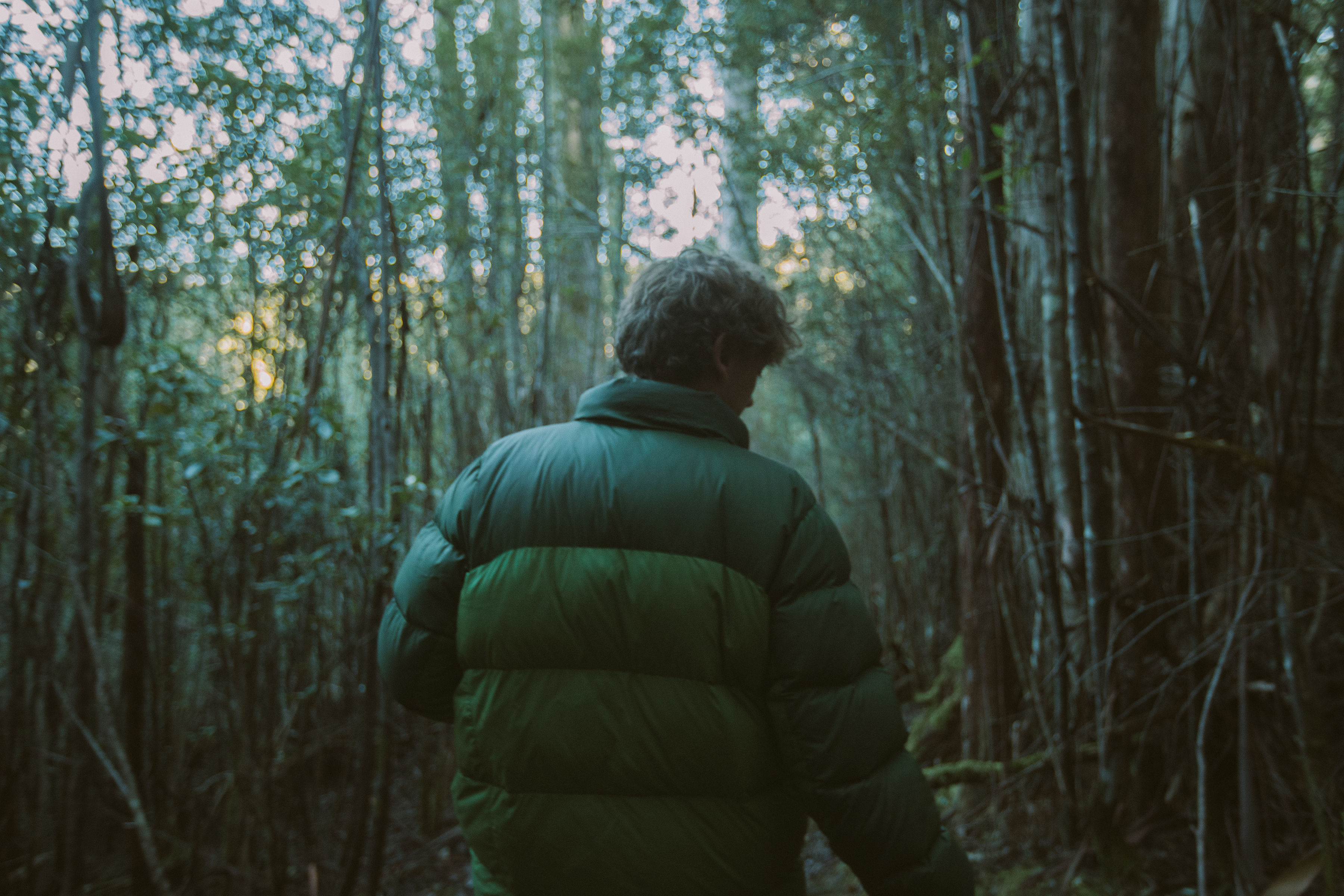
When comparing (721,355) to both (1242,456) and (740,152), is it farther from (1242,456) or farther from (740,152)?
(740,152)

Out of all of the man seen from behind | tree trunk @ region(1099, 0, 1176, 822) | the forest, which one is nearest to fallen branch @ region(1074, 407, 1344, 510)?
the forest

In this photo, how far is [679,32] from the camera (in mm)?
4738

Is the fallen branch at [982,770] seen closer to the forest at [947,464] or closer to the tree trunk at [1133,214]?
the forest at [947,464]

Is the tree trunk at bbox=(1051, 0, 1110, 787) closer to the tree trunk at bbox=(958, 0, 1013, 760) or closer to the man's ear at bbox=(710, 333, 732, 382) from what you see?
the tree trunk at bbox=(958, 0, 1013, 760)

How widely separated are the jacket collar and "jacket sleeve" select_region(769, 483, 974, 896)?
178 millimetres

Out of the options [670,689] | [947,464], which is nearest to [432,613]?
[670,689]

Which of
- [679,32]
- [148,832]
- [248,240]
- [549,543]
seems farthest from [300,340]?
[679,32]

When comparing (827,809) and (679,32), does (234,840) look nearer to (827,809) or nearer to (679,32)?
(827,809)

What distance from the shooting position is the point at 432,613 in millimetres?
1101

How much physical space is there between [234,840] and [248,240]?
6.29 ft

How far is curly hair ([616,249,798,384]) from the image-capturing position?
1.16 m

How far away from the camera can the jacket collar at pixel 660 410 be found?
42.2 inches

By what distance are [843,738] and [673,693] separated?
21 centimetres

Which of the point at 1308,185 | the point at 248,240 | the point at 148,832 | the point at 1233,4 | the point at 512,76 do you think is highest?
the point at 512,76
